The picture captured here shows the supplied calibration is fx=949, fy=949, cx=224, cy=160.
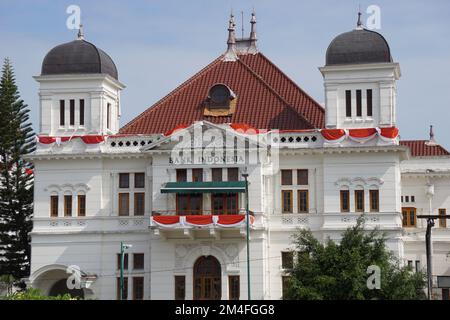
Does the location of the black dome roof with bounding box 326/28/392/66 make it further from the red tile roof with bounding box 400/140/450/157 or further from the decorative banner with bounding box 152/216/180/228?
the decorative banner with bounding box 152/216/180/228

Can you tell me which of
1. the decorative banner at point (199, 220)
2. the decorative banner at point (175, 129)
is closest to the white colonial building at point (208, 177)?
the decorative banner at point (199, 220)

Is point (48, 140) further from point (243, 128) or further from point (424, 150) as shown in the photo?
point (424, 150)

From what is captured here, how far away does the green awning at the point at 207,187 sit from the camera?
46219mm

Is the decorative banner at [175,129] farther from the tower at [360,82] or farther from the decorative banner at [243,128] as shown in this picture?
the tower at [360,82]

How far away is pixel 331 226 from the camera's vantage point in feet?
155

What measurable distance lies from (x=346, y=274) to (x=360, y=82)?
14182 millimetres

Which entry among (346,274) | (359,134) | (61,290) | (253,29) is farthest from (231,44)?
(346,274)

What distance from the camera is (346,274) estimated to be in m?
36.6

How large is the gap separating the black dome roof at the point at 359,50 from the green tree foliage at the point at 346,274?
1137 cm

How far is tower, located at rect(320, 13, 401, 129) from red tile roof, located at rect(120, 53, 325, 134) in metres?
2.27

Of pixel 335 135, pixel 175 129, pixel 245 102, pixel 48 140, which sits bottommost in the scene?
pixel 335 135

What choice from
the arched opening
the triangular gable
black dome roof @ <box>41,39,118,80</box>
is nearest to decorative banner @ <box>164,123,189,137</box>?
the triangular gable

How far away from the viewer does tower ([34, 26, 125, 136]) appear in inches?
1976
